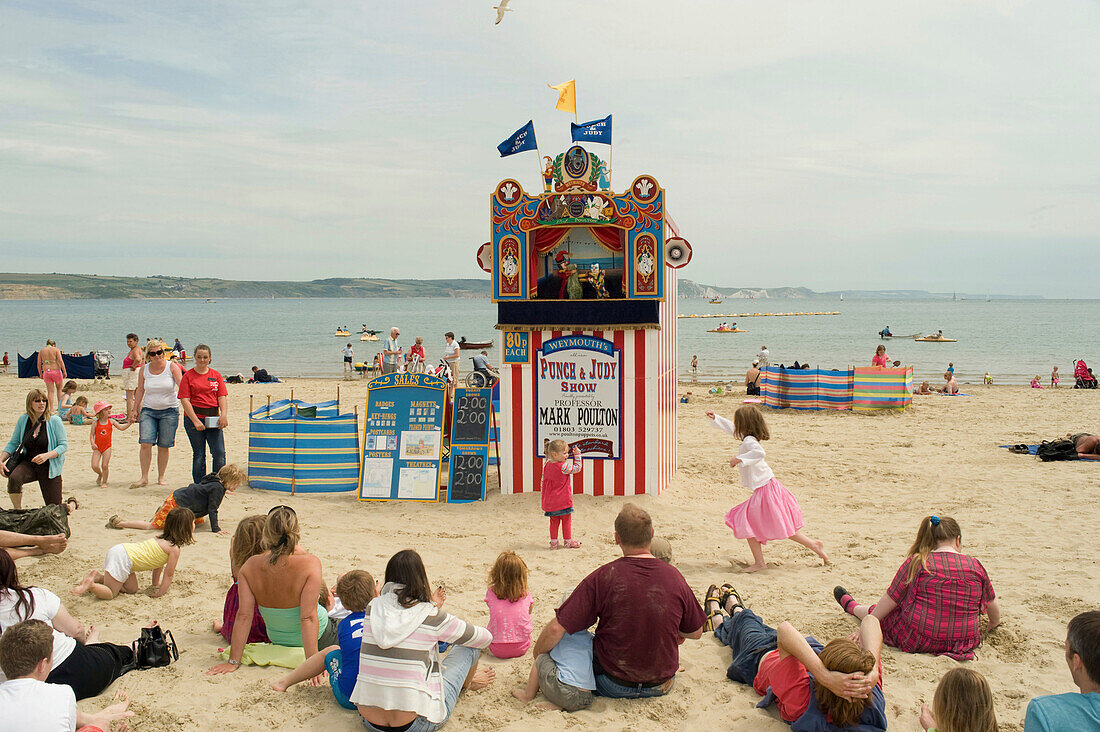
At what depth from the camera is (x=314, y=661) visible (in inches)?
162

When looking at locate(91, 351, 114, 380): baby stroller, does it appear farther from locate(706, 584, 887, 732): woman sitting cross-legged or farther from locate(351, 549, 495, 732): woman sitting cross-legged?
locate(706, 584, 887, 732): woman sitting cross-legged

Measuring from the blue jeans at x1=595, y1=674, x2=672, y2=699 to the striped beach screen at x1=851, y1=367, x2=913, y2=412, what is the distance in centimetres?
1332

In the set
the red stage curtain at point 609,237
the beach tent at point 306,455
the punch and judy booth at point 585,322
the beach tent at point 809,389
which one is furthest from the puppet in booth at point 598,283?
the beach tent at point 809,389

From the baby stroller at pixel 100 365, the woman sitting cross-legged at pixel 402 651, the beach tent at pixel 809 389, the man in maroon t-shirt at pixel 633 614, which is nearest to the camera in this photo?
the woman sitting cross-legged at pixel 402 651

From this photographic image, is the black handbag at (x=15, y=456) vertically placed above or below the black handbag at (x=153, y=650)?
above

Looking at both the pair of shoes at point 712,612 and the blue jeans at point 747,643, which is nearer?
the blue jeans at point 747,643

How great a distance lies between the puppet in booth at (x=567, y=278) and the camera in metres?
8.55

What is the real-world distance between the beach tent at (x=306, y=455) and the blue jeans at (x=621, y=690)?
5558mm

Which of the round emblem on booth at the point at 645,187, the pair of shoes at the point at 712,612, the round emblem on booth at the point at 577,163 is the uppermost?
the round emblem on booth at the point at 577,163

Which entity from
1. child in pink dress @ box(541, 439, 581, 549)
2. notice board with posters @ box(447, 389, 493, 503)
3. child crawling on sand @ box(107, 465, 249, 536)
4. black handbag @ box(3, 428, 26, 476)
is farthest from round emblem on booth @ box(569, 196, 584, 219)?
black handbag @ box(3, 428, 26, 476)

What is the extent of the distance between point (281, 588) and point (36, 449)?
4030 millimetres

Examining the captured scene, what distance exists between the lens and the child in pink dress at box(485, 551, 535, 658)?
4.50 m

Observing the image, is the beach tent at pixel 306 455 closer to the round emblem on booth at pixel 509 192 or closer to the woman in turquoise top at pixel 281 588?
the round emblem on booth at pixel 509 192

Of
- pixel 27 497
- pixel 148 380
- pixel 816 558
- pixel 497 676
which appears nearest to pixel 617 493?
pixel 816 558
